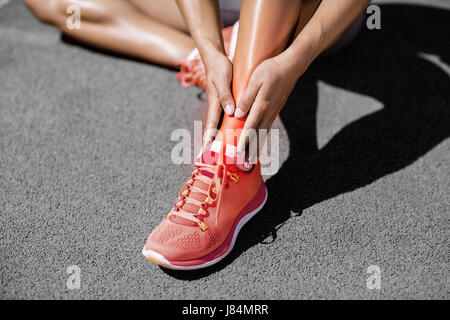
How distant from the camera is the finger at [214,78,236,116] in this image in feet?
2.60

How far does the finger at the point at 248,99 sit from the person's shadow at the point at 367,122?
0.82 ft

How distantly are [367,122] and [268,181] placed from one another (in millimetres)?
385

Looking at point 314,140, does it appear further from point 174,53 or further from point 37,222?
point 37,222

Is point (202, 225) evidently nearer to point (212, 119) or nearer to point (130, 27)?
point (212, 119)

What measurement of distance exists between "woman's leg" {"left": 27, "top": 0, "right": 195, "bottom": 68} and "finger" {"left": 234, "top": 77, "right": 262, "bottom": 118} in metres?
0.47

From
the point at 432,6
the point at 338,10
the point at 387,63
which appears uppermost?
the point at 338,10

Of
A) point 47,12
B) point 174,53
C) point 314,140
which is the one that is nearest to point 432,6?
point 314,140

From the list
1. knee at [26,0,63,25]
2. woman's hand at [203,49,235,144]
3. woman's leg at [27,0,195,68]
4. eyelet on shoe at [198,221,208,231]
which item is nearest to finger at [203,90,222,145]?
woman's hand at [203,49,235,144]

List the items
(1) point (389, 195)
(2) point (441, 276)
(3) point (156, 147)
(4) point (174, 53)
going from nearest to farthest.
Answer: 1. (2) point (441, 276)
2. (1) point (389, 195)
3. (3) point (156, 147)
4. (4) point (174, 53)

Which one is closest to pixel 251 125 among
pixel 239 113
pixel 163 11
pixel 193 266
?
pixel 239 113

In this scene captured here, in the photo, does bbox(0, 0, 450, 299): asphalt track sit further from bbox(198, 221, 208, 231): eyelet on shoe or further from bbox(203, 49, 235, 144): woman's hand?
bbox(203, 49, 235, 144): woman's hand

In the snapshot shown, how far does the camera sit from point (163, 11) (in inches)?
48.5

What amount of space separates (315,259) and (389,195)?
0.28 meters

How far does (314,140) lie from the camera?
1.08 metres
